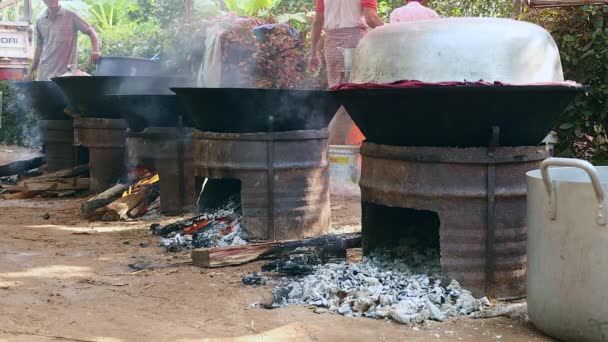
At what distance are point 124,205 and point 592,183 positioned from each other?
4922 mm

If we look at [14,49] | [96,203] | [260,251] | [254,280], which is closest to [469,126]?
[254,280]

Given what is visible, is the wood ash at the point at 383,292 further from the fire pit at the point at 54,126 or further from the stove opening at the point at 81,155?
the fire pit at the point at 54,126

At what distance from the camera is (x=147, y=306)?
398 cm

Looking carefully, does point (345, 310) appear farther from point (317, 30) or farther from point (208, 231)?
point (317, 30)

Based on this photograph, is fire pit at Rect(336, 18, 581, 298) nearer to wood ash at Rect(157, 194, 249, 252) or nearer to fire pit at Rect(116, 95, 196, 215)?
wood ash at Rect(157, 194, 249, 252)

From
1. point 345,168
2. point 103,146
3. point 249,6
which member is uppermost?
point 249,6

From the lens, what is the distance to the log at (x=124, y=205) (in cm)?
698

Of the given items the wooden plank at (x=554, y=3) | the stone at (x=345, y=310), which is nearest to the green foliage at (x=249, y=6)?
the wooden plank at (x=554, y=3)

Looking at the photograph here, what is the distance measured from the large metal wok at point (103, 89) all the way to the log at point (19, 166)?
2.25 metres

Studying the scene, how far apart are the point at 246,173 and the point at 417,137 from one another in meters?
1.98

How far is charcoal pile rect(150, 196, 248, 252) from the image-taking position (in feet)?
18.4

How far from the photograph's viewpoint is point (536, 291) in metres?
3.41

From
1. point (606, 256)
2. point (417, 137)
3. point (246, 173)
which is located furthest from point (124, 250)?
point (606, 256)

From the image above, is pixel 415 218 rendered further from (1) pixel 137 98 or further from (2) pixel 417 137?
(1) pixel 137 98
